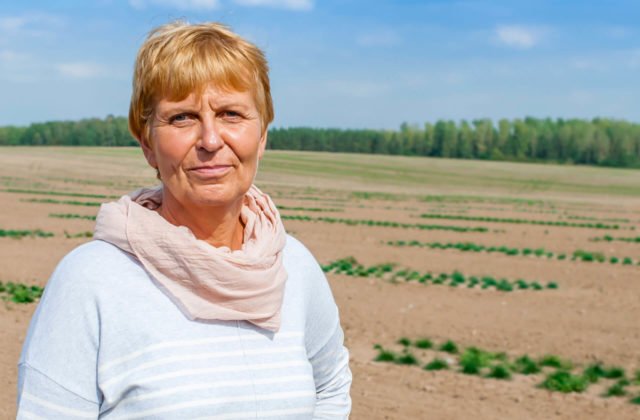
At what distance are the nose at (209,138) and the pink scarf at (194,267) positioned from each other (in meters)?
A: 0.22

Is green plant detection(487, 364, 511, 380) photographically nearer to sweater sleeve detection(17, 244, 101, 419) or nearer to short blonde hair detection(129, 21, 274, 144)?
short blonde hair detection(129, 21, 274, 144)

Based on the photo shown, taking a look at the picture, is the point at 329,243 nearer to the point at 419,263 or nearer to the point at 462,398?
the point at 419,263

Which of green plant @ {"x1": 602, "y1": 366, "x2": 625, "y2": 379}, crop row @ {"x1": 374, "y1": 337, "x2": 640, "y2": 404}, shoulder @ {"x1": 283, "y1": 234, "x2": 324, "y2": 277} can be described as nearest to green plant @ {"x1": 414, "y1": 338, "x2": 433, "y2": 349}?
crop row @ {"x1": 374, "y1": 337, "x2": 640, "y2": 404}

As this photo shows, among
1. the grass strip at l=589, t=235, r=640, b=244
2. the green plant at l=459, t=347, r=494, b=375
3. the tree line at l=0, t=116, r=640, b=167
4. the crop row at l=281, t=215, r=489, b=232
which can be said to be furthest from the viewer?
the tree line at l=0, t=116, r=640, b=167

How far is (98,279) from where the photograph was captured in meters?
2.09

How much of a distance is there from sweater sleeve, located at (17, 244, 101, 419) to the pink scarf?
0.61ft

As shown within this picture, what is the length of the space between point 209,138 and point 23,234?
21825mm

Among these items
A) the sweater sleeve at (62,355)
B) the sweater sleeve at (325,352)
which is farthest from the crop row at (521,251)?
the sweater sleeve at (62,355)

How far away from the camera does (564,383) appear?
354 inches

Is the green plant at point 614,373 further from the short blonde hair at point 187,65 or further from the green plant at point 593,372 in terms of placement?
the short blonde hair at point 187,65

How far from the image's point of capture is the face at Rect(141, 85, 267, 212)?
225cm

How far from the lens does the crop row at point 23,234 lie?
22.3 metres

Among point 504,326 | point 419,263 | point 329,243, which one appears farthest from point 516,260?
point 504,326

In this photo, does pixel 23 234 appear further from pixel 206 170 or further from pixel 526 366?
pixel 206 170
